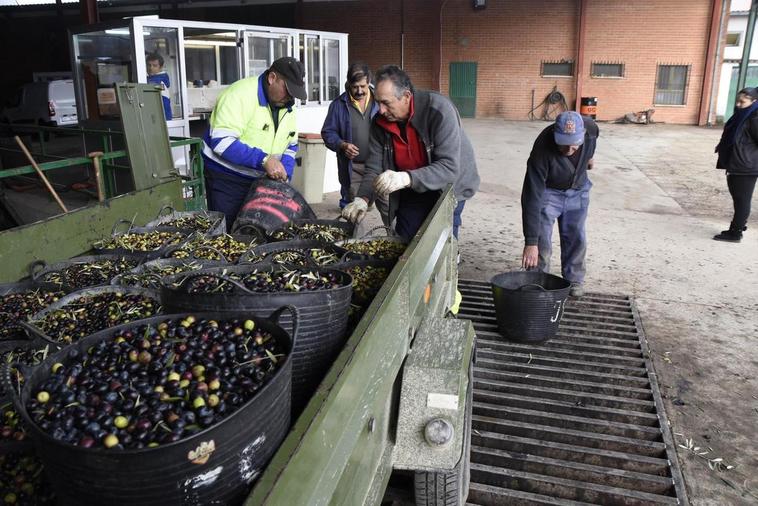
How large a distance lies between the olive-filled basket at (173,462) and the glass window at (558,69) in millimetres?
21143

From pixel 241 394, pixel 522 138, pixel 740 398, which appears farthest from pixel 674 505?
pixel 522 138

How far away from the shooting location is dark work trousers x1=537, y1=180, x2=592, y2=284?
15.9 ft

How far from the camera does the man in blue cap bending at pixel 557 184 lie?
4434 millimetres

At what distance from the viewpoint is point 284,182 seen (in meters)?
3.80

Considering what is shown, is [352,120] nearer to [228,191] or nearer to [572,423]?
[228,191]

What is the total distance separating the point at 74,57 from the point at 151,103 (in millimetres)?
4668

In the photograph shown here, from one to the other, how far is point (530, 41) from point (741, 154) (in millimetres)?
15280

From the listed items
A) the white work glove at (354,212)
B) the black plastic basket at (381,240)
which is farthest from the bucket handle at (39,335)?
the white work glove at (354,212)

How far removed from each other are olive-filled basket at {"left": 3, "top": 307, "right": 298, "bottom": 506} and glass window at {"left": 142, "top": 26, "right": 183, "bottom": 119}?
732 cm

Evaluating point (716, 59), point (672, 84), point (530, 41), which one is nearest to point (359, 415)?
point (530, 41)

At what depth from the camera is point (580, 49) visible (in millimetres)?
20000

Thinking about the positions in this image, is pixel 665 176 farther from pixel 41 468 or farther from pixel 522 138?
pixel 41 468

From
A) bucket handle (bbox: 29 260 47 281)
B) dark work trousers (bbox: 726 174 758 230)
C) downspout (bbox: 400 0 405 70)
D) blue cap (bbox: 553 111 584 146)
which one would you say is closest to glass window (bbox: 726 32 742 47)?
downspout (bbox: 400 0 405 70)

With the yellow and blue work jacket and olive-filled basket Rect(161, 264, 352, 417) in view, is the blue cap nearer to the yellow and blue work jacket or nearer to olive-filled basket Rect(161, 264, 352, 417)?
the yellow and blue work jacket
